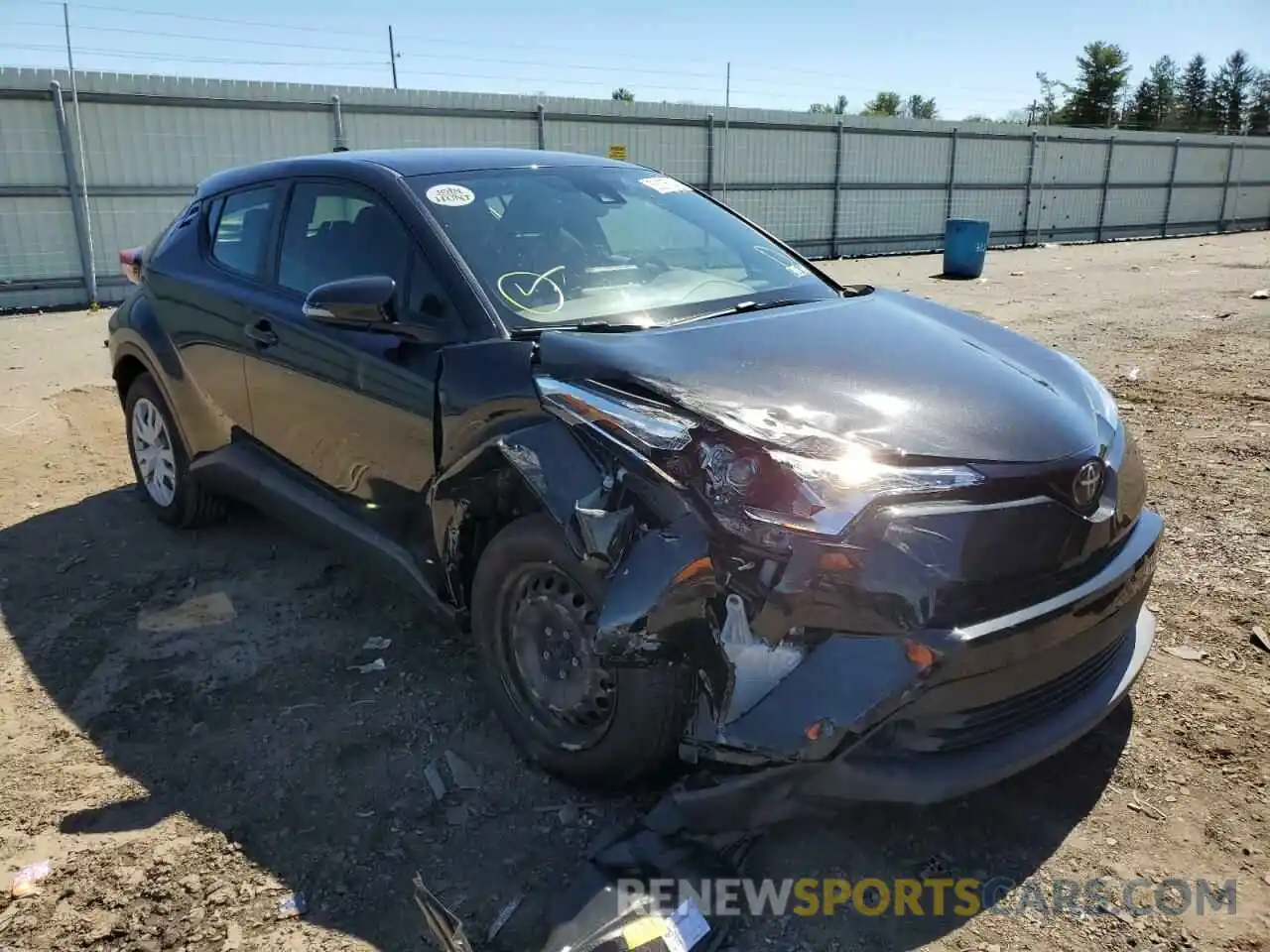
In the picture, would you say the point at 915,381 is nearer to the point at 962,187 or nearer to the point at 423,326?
the point at 423,326

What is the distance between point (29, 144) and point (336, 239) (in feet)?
35.0

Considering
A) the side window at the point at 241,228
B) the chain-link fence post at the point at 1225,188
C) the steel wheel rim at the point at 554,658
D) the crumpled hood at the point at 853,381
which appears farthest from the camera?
→ the chain-link fence post at the point at 1225,188

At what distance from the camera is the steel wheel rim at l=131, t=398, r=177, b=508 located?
4797 mm

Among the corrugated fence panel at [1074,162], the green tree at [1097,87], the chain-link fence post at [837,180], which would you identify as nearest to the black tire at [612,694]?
the chain-link fence post at [837,180]

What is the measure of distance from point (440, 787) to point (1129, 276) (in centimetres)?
1659

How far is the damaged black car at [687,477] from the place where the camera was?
7.04 feet

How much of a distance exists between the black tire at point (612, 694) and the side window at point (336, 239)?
111cm

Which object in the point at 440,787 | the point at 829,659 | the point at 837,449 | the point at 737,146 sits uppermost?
the point at 737,146

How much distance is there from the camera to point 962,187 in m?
21.1

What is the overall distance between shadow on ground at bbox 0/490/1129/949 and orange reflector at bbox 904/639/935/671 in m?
0.71

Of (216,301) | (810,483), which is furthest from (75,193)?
(810,483)

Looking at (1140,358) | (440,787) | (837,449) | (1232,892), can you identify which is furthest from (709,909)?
(1140,358)

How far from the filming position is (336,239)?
12.0ft

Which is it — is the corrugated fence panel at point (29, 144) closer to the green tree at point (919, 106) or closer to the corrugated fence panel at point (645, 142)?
Answer: the corrugated fence panel at point (645, 142)
